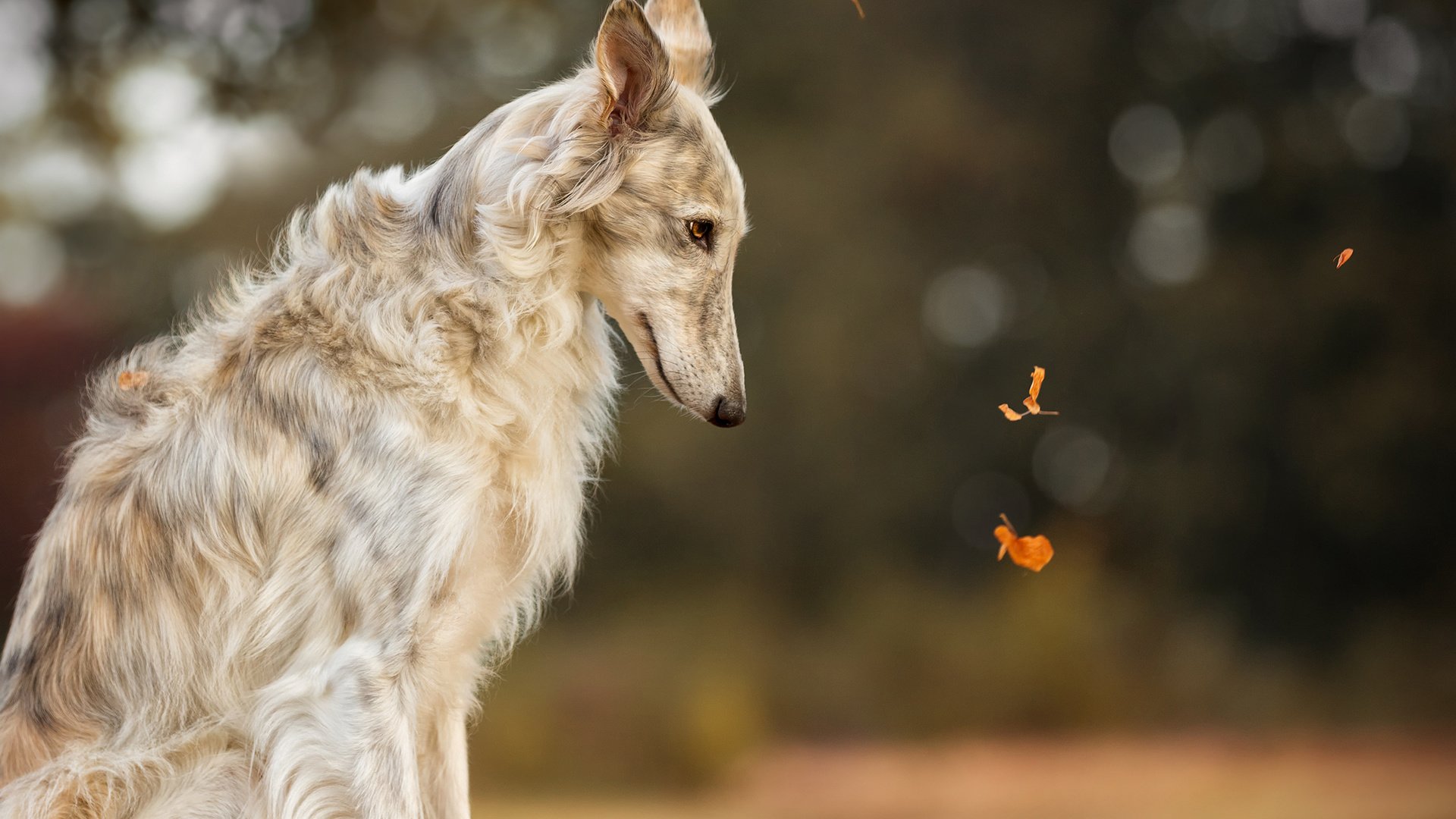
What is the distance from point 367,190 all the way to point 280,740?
125 cm

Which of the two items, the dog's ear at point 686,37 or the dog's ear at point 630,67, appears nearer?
the dog's ear at point 630,67

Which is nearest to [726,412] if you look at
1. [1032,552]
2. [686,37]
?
[686,37]

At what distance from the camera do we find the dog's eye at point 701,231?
A: 2.75 m

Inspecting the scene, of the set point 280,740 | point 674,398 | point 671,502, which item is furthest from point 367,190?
point 671,502

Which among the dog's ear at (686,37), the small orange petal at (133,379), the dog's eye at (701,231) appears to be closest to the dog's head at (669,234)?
the dog's eye at (701,231)

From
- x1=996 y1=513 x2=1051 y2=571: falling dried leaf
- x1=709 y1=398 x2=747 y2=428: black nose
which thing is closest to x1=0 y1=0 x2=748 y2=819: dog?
x1=709 y1=398 x2=747 y2=428: black nose

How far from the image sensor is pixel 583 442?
3.04 m

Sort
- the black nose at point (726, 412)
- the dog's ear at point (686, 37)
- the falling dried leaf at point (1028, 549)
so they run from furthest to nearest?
→ 1. the falling dried leaf at point (1028, 549)
2. the dog's ear at point (686, 37)
3. the black nose at point (726, 412)

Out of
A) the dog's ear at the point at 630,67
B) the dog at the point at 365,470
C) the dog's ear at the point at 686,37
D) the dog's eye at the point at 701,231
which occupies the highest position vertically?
the dog's ear at the point at 686,37

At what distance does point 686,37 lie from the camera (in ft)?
10.3

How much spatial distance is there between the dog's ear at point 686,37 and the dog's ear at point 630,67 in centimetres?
42

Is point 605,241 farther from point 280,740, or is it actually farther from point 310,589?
point 280,740

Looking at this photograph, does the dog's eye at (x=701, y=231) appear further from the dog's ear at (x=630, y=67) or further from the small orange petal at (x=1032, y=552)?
the small orange petal at (x=1032, y=552)

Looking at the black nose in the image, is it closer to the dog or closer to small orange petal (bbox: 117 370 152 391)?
the dog
